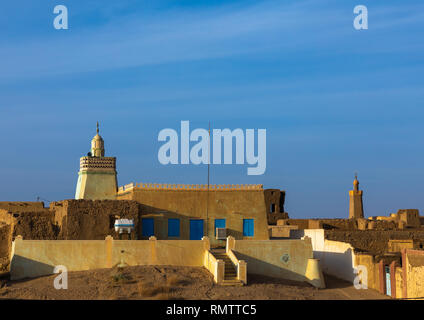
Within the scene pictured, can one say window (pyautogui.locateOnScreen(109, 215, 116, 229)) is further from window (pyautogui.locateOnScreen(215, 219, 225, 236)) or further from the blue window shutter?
window (pyautogui.locateOnScreen(215, 219, 225, 236))

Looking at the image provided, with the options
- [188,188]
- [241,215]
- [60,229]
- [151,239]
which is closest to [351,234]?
[241,215]

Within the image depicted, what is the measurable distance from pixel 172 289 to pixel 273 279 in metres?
6.34

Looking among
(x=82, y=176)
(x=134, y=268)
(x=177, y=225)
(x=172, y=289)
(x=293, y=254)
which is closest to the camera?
(x=172, y=289)

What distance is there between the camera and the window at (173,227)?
140ft

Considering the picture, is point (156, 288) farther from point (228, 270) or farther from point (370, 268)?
point (370, 268)

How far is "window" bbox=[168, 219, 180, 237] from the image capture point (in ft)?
140

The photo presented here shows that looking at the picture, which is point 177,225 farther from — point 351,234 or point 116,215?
point 351,234

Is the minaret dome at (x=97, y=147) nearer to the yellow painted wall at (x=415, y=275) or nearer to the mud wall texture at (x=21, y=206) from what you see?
the mud wall texture at (x=21, y=206)

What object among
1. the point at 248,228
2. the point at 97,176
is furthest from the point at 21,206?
the point at 248,228

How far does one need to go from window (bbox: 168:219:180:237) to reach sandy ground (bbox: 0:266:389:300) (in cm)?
660

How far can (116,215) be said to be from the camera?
40.2 m

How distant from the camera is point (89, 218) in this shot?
39969 mm

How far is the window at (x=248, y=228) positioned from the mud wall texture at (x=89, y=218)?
23.3ft

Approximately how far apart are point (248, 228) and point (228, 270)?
27.9ft
